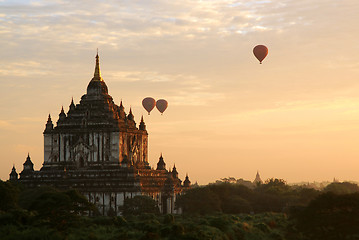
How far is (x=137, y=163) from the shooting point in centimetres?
16562

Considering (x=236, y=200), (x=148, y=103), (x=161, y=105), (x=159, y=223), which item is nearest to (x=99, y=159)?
(x=148, y=103)

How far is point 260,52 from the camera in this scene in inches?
5472

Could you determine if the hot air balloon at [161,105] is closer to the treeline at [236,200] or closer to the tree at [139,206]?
the treeline at [236,200]

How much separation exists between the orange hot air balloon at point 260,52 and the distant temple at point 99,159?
1214 inches

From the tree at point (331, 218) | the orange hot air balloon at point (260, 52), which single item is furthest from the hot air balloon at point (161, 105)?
the tree at point (331, 218)

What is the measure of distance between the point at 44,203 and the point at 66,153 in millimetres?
80772

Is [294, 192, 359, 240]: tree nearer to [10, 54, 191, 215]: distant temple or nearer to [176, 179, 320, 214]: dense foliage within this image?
[176, 179, 320, 214]: dense foliage

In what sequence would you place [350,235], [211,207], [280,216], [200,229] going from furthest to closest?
1. [211,207]
2. [280,216]
3. [200,229]
4. [350,235]

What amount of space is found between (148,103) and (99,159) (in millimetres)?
17608

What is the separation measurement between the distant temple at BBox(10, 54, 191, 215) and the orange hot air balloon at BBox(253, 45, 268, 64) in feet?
101

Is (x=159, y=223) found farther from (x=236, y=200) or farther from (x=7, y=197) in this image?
(x=236, y=200)

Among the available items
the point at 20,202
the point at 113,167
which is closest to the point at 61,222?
the point at 20,202

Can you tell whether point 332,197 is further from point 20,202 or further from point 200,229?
point 20,202


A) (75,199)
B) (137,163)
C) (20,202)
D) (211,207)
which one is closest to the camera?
(75,199)
